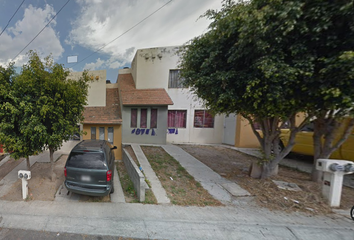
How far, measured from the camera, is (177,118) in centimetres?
1103

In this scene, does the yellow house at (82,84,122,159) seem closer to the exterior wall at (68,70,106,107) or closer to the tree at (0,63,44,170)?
the exterior wall at (68,70,106,107)

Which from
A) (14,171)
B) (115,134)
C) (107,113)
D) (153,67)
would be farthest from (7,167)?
(153,67)

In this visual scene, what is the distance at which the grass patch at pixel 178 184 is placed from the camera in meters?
3.88

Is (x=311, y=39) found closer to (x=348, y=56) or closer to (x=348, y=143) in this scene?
(x=348, y=56)

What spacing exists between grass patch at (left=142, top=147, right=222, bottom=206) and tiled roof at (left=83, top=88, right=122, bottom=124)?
397cm

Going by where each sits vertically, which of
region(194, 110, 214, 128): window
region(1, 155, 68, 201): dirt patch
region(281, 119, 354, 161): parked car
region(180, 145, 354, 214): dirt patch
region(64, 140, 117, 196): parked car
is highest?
region(194, 110, 214, 128): window

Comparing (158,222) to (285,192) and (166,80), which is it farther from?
(166,80)

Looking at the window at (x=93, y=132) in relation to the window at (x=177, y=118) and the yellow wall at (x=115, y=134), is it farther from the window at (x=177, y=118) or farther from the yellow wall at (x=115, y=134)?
the window at (x=177, y=118)

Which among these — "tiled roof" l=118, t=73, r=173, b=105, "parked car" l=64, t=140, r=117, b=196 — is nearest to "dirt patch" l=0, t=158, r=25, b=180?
"parked car" l=64, t=140, r=117, b=196

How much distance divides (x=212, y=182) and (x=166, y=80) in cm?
801

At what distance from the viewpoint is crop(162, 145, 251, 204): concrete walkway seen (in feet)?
13.7

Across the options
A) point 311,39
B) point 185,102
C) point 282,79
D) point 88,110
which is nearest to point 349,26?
point 311,39

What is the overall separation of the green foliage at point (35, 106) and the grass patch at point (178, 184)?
11.4 ft

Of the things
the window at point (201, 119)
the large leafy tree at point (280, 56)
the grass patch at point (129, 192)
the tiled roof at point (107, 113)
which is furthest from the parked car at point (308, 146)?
the tiled roof at point (107, 113)
